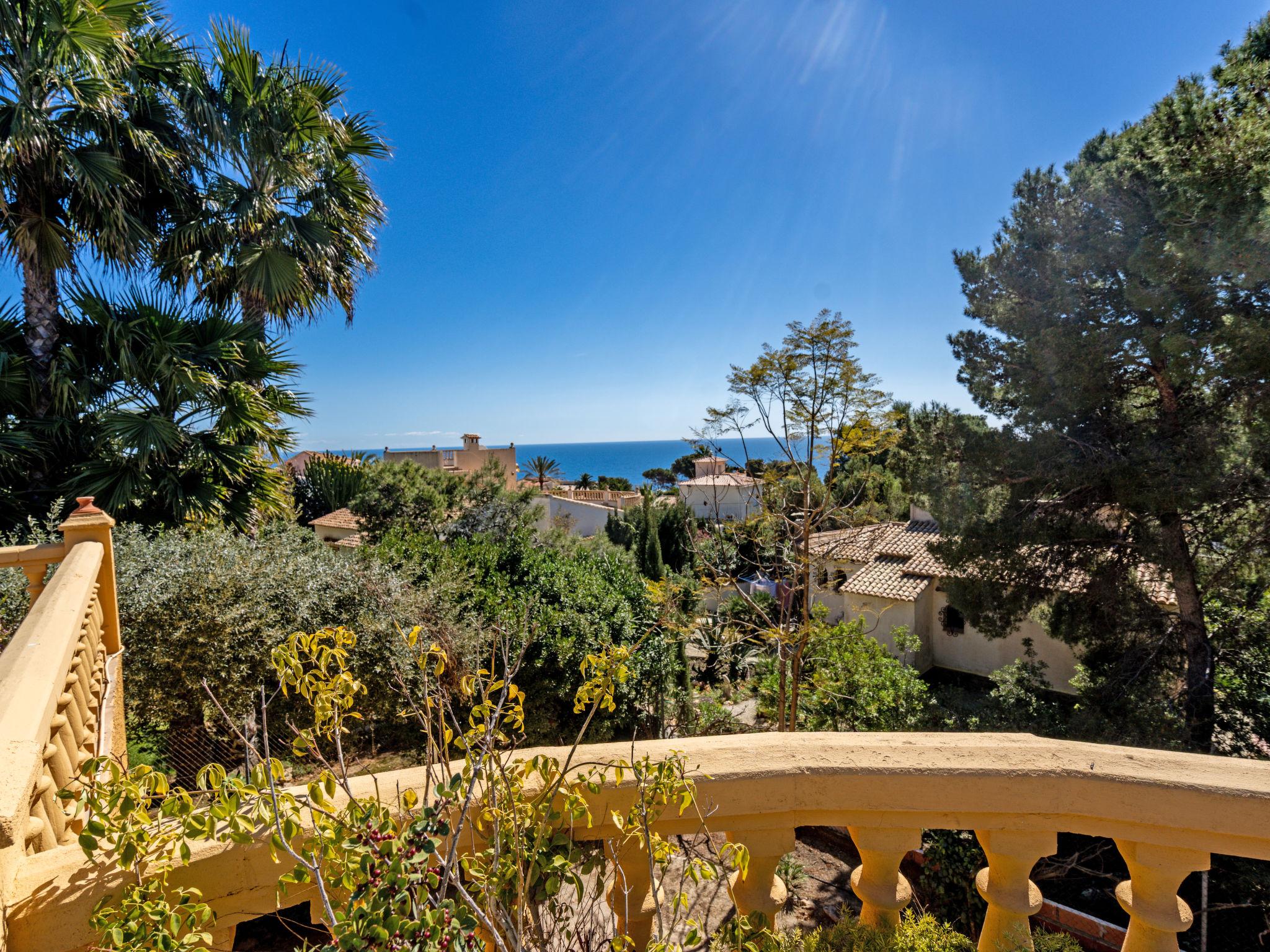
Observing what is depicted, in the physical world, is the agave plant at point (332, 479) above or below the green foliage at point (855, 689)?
above

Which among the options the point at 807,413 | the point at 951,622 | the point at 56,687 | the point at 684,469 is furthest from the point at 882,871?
the point at 684,469

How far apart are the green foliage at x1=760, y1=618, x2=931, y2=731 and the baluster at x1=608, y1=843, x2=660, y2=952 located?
20.5 feet

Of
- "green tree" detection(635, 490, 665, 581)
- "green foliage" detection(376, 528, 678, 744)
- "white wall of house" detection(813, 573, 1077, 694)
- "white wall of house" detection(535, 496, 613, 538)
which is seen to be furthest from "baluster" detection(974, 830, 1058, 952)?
"white wall of house" detection(535, 496, 613, 538)

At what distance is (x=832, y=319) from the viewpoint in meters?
5.18

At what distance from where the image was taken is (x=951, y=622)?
51.5 ft

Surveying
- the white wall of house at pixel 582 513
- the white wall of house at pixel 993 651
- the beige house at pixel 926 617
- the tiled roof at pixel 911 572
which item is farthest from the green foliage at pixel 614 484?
the white wall of house at pixel 993 651

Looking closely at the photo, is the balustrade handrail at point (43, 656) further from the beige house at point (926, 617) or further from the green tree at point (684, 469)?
the green tree at point (684, 469)

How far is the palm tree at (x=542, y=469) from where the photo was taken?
39.4 m

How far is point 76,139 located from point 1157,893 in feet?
36.1

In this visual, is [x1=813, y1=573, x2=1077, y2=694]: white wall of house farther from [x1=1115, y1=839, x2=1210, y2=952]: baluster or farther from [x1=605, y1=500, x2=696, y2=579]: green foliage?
[x1=1115, y1=839, x2=1210, y2=952]: baluster

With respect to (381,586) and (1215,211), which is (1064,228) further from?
(381,586)

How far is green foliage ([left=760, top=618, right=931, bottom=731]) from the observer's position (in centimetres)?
746

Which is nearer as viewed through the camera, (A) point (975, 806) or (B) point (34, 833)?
(B) point (34, 833)

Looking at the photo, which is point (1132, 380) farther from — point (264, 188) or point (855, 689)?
point (264, 188)
